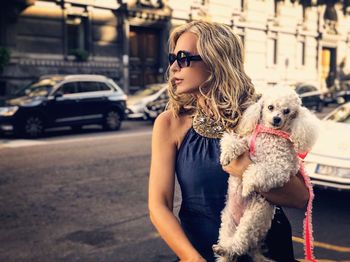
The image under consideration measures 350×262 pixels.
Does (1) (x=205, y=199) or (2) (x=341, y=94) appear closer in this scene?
(1) (x=205, y=199)

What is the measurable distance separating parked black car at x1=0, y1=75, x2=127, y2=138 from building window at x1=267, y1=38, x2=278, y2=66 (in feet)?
69.9

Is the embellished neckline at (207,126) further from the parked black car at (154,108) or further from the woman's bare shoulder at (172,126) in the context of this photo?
the parked black car at (154,108)

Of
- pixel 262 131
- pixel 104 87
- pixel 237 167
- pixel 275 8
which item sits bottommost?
pixel 104 87

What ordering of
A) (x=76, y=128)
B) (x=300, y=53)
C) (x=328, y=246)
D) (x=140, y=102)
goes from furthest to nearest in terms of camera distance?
1. (x=300, y=53)
2. (x=140, y=102)
3. (x=76, y=128)
4. (x=328, y=246)

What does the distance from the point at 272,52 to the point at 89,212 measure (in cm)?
3137

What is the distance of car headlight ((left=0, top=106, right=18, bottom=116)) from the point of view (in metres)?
13.8

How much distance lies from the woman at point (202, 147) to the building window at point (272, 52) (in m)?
34.2

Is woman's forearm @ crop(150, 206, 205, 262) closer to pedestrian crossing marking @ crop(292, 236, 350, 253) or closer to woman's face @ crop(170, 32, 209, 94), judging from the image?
woman's face @ crop(170, 32, 209, 94)

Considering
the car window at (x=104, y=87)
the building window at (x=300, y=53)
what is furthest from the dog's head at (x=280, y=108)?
the building window at (x=300, y=53)

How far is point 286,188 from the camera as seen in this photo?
6.77ft

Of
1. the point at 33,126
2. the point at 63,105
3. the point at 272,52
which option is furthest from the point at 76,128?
the point at 272,52

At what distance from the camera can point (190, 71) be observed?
218cm

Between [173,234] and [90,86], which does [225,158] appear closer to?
[173,234]

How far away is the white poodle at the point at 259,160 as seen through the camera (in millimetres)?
2023
